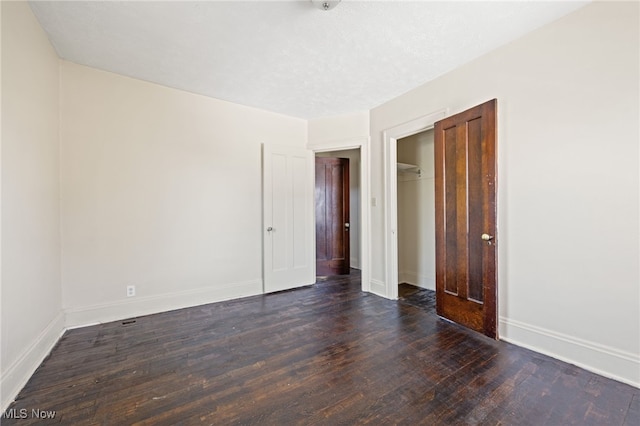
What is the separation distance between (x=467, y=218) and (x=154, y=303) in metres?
3.53

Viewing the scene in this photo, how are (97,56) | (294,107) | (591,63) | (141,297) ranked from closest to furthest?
(591,63) → (97,56) → (141,297) → (294,107)

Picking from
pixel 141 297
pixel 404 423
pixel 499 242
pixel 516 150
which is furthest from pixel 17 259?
pixel 516 150

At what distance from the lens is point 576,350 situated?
2100 mm

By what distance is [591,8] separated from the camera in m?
2.01

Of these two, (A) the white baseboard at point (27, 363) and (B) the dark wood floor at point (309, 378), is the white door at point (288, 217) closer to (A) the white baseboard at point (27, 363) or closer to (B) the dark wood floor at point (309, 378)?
(B) the dark wood floor at point (309, 378)

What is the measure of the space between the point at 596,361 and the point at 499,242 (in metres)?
1.04

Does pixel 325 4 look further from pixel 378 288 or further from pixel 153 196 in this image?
pixel 378 288

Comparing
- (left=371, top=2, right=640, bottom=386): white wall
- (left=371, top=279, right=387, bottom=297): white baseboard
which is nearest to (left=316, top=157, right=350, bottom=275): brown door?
(left=371, top=279, right=387, bottom=297): white baseboard

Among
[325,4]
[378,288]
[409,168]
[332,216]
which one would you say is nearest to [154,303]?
[378,288]

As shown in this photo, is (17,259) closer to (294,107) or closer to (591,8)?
(294,107)

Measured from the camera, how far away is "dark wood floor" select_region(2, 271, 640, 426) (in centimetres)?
159

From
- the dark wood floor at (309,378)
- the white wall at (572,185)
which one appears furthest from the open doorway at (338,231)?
the white wall at (572,185)

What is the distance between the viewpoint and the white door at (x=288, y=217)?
3988 millimetres

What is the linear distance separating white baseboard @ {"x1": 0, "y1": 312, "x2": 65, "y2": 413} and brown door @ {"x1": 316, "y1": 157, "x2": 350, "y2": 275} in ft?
11.5
